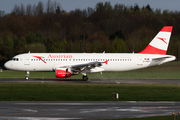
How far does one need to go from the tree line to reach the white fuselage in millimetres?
43342

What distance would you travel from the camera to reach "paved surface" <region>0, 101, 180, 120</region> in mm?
15734

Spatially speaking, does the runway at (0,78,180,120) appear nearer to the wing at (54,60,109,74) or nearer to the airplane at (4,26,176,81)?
the wing at (54,60,109,74)

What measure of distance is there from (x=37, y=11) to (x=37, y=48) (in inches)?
2990

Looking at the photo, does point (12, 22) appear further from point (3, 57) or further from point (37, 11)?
point (37, 11)

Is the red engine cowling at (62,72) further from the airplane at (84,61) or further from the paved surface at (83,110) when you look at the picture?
the paved surface at (83,110)

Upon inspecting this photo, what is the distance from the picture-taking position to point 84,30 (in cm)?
13588

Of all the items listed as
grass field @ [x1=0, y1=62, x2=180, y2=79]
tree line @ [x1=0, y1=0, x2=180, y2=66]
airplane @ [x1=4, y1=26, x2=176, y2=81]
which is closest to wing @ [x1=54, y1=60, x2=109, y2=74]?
airplane @ [x1=4, y1=26, x2=176, y2=81]

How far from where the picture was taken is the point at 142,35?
105 metres

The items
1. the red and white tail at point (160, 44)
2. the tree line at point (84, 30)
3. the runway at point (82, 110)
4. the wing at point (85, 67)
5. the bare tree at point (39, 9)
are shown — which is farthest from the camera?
the bare tree at point (39, 9)

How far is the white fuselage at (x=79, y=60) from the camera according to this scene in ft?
142

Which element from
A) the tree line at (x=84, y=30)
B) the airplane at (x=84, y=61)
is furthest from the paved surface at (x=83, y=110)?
the tree line at (x=84, y=30)

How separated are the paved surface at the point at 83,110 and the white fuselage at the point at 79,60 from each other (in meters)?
23.1

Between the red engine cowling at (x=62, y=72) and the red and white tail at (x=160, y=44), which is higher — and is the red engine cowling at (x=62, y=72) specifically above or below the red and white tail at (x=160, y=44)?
below

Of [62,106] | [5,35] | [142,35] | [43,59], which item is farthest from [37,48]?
[62,106]
